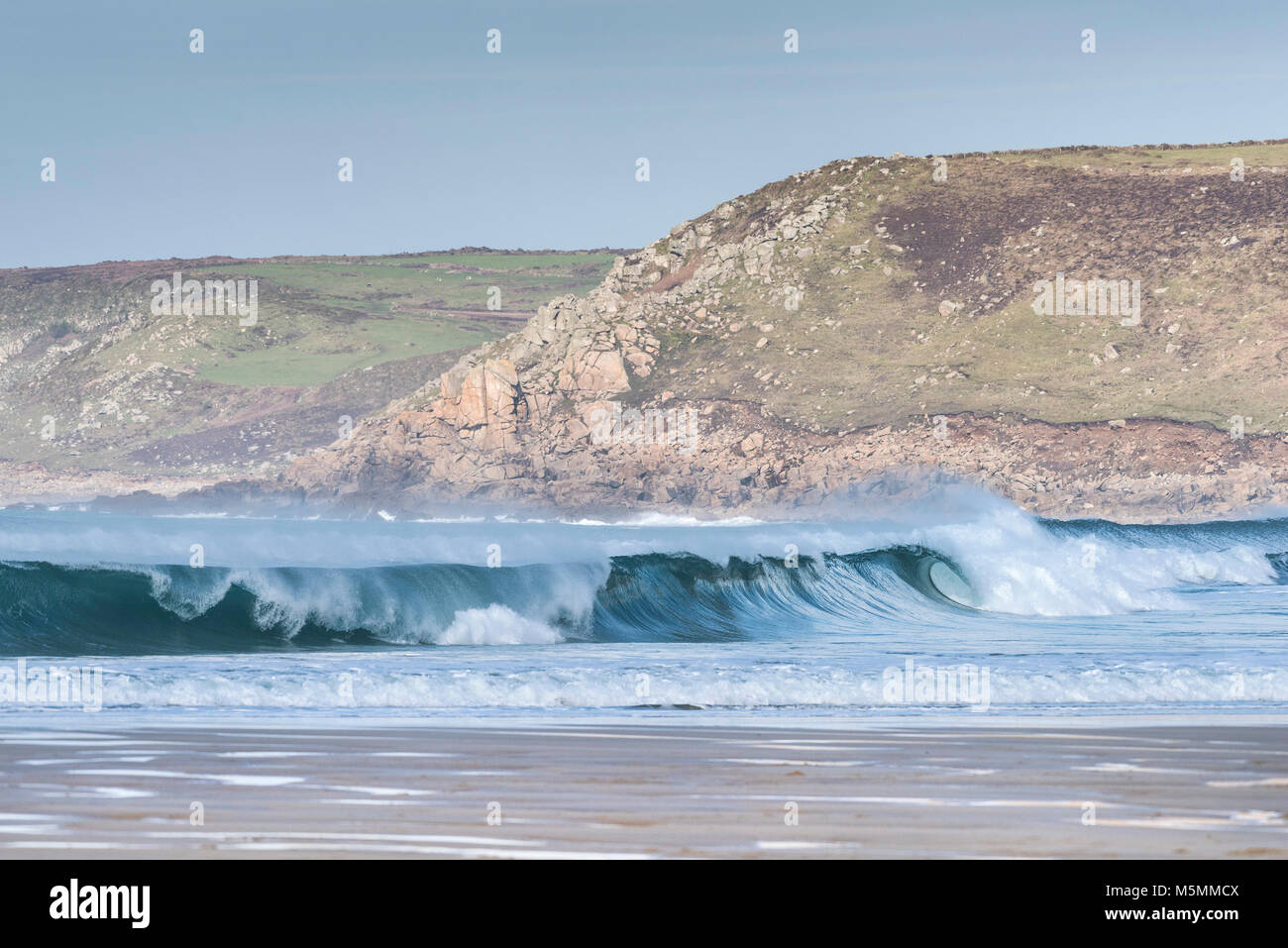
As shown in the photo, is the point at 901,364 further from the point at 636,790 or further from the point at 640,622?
the point at 636,790

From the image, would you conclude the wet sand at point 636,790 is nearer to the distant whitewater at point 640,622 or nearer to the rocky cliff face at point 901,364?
the distant whitewater at point 640,622

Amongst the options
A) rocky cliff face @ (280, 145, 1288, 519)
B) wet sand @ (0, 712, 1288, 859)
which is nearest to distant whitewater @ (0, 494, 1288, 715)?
wet sand @ (0, 712, 1288, 859)

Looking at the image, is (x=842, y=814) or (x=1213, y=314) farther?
(x=1213, y=314)

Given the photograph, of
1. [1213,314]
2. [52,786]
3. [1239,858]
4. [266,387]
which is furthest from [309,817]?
[266,387]

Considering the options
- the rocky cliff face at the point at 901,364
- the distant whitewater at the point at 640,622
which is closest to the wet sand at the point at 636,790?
the distant whitewater at the point at 640,622

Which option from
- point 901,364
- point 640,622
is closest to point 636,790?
point 640,622

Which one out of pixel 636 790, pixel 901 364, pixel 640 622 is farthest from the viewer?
pixel 901 364
